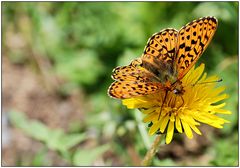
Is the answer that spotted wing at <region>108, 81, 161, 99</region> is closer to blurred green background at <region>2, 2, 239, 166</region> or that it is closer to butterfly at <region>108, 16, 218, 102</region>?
butterfly at <region>108, 16, 218, 102</region>

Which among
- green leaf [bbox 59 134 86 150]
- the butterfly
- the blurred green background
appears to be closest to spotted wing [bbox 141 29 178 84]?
the butterfly

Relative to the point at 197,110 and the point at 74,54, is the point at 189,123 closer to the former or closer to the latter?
the point at 197,110

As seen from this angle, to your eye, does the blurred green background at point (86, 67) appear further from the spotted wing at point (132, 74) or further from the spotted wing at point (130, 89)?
the spotted wing at point (130, 89)

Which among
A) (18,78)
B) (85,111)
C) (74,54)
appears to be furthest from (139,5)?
(18,78)

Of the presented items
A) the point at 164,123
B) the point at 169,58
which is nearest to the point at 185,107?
the point at 164,123

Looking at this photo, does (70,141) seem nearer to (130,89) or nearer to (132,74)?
(132,74)
